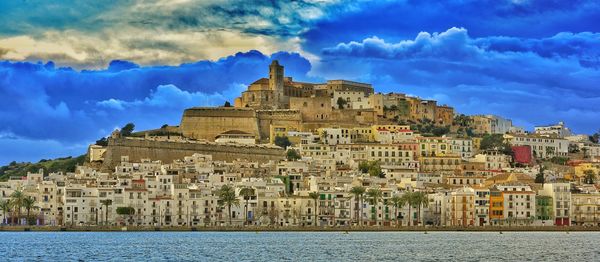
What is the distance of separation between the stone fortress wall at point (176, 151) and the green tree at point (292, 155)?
0.57 metres

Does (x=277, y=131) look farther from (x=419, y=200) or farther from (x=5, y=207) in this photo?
(x=5, y=207)

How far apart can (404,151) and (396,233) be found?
25762 mm

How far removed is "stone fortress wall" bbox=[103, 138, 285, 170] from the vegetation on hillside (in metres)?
6.35

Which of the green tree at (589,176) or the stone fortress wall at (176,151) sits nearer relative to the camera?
the stone fortress wall at (176,151)

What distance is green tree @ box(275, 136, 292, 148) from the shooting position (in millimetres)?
119812

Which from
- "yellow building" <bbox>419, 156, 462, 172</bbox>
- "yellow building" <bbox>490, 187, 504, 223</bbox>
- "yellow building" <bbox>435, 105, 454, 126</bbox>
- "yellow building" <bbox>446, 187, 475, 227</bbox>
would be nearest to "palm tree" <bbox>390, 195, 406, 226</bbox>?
"yellow building" <bbox>446, 187, 475, 227</bbox>

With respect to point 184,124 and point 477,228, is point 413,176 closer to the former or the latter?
point 477,228

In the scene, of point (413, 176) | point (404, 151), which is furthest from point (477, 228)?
point (404, 151)

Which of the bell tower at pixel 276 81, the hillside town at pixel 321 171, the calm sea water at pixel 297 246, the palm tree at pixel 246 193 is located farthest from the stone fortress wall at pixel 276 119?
the calm sea water at pixel 297 246

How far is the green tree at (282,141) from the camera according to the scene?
119812 millimetres

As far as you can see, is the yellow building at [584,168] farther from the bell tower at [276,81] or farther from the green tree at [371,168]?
the bell tower at [276,81]

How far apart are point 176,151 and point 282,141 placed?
12484mm

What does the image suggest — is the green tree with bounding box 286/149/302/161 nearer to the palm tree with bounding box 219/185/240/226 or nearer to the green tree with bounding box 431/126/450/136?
Result: the palm tree with bounding box 219/185/240/226

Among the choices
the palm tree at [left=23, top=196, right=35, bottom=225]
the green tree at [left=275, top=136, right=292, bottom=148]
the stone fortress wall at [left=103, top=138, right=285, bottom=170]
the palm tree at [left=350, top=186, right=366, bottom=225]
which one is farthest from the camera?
the green tree at [left=275, top=136, right=292, bottom=148]
